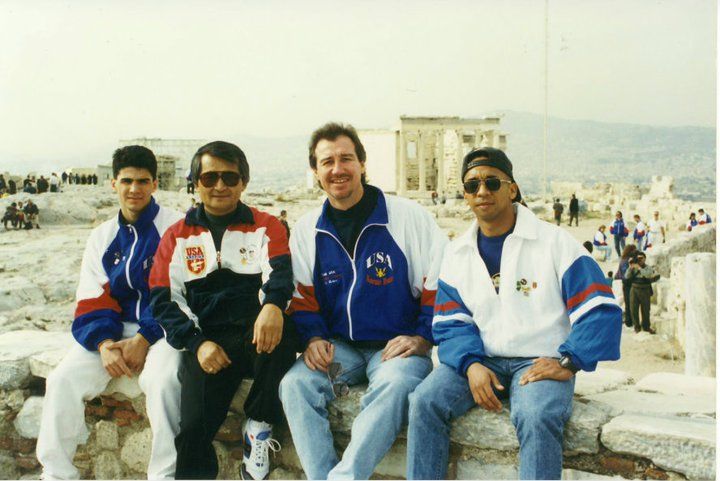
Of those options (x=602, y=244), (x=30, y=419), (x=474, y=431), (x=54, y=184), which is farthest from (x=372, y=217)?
(x=54, y=184)

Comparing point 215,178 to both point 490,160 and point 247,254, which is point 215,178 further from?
point 490,160

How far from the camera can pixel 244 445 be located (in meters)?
3.33

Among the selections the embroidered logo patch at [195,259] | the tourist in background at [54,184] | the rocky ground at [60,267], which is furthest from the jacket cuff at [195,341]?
the tourist in background at [54,184]

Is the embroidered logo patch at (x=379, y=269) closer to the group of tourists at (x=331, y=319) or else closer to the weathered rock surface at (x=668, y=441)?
the group of tourists at (x=331, y=319)

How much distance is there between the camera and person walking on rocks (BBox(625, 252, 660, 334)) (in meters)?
11.1

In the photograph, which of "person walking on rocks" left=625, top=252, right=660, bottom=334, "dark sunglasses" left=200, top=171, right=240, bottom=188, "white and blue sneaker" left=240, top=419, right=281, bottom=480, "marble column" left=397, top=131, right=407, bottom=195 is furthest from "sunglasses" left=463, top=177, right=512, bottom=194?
"marble column" left=397, top=131, right=407, bottom=195

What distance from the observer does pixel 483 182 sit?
310 cm

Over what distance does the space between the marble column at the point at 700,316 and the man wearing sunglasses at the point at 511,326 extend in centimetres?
625

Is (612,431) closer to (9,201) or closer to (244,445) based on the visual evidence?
(244,445)

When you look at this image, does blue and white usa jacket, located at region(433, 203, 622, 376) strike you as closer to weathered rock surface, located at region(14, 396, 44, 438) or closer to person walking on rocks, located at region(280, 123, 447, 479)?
person walking on rocks, located at region(280, 123, 447, 479)

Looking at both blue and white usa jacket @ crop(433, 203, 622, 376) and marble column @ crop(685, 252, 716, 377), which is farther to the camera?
marble column @ crop(685, 252, 716, 377)

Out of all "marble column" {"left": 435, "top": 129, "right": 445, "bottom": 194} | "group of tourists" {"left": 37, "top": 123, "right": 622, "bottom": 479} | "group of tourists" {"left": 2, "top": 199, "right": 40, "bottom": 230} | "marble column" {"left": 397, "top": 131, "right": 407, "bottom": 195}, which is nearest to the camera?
"group of tourists" {"left": 37, "top": 123, "right": 622, "bottom": 479}

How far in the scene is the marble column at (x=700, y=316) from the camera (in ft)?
26.8

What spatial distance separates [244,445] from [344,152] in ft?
5.28
